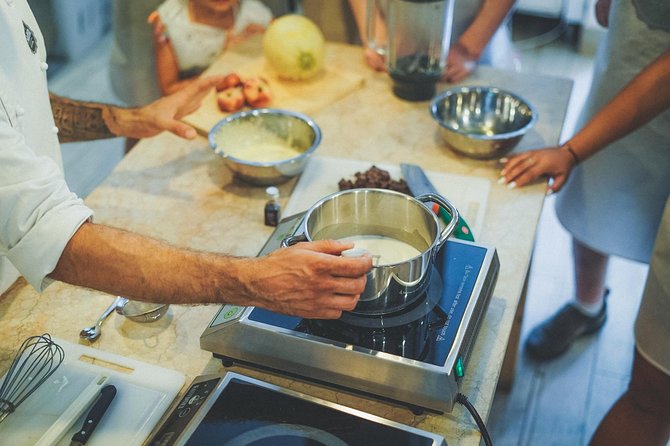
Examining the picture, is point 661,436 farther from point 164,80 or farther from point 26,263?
point 164,80

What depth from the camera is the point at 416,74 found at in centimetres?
181

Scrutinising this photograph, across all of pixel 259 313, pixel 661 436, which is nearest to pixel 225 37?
pixel 259 313

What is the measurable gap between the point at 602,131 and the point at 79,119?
44.3 inches

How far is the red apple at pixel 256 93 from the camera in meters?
1.77

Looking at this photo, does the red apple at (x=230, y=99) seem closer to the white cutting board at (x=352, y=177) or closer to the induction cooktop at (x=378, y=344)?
the white cutting board at (x=352, y=177)

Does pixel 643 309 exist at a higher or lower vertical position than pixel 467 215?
lower

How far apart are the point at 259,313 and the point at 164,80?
141 cm

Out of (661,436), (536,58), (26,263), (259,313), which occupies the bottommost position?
(536,58)

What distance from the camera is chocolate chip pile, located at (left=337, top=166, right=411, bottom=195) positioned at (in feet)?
4.58

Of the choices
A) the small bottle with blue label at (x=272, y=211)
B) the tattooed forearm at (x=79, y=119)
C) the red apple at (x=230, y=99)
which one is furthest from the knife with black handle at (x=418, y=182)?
the tattooed forearm at (x=79, y=119)

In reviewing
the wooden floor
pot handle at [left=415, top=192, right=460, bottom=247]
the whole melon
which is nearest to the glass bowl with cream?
the whole melon

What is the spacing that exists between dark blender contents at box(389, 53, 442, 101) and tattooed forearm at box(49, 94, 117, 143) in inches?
29.0

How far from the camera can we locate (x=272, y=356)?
1.07 m

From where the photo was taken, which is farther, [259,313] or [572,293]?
[572,293]
